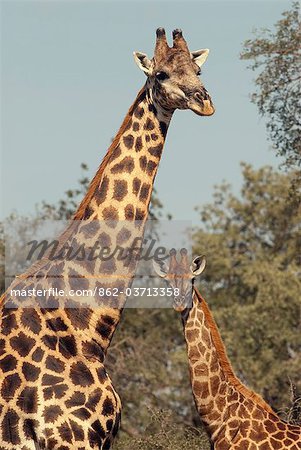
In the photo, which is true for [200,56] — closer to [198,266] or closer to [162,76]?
[162,76]

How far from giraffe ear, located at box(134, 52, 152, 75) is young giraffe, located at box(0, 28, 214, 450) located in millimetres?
12

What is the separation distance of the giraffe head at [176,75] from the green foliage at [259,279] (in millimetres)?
19058

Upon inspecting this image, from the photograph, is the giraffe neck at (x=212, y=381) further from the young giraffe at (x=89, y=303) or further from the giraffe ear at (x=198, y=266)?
the young giraffe at (x=89, y=303)

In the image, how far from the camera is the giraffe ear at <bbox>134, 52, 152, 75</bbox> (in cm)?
971

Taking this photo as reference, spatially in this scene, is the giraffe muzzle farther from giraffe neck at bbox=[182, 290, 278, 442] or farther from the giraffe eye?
giraffe neck at bbox=[182, 290, 278, 442]

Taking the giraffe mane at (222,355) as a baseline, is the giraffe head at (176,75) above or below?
above

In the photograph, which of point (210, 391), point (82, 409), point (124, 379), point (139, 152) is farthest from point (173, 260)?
point (124, 379)

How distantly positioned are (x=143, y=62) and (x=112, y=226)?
148cm

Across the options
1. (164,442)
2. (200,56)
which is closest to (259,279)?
(164,442)

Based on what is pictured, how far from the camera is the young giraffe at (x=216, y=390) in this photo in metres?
13.7

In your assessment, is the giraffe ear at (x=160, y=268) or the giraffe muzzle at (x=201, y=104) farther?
the giraffe ear at (x=160, y=268)

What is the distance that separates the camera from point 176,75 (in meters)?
9.38

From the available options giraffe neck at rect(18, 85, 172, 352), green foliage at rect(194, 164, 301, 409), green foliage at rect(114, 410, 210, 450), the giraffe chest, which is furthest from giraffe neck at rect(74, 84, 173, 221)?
green foliage at rect(194, 164, 301, 409)

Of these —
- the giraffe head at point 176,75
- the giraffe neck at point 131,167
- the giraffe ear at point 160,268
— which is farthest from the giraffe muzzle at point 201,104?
the giraffe ear at point 160,268
